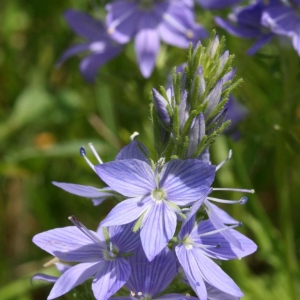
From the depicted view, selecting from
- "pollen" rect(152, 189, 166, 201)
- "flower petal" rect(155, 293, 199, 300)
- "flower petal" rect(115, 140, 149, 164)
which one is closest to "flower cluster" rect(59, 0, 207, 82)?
"flower petal" rect(115, 140, 149, 164)

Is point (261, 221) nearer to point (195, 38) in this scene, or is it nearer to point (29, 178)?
point (195, 38)

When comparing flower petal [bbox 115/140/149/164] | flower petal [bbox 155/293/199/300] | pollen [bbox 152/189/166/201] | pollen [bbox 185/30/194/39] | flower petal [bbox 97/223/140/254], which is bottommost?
flower petal [bbox 155/293/199/300]

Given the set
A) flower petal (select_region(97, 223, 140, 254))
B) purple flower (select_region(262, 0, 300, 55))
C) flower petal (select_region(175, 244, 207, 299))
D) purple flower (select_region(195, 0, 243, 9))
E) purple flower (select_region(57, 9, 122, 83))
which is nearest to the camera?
flower petal (select_region(175, 244, 207, 299))

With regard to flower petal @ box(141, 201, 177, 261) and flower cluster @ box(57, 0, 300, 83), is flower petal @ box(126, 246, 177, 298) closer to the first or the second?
flower petal @ box(141, 201, 177, 261)

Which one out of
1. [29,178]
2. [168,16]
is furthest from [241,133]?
[29,178]

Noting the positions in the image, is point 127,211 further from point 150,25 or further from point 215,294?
point 150,25

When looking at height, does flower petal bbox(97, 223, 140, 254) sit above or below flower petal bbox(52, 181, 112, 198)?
below

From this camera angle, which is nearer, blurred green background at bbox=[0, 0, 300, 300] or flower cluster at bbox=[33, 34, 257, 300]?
flower cluster at bbox=[33, 34, 257, 300]

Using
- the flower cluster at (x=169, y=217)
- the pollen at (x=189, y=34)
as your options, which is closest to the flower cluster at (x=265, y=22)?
the pollen at (x=189, y=34)
